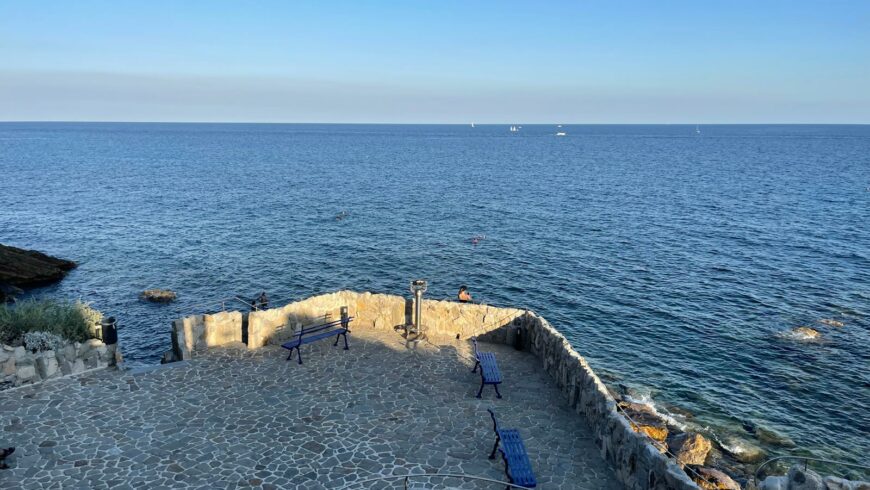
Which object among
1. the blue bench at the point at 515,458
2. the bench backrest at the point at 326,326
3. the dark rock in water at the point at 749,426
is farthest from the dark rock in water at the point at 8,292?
the dark rock in water at the point at 749,426

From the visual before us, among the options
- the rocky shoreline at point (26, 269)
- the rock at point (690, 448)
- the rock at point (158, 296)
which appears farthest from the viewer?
the rocky shoreline at point (26, 269)

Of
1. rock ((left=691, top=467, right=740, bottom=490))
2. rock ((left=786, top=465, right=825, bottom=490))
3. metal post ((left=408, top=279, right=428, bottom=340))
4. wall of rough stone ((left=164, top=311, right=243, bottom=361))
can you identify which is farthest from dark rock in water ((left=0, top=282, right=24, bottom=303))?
rock ((left=786, top=465, right=825, bottom=490))

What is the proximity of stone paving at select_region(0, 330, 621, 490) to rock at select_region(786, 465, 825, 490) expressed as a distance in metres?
3.18

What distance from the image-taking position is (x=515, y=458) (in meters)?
11.2

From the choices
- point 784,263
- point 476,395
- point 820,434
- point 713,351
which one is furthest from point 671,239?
point 476,395

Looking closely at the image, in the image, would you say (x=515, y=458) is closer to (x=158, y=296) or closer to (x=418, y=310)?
(x=418, y=310)

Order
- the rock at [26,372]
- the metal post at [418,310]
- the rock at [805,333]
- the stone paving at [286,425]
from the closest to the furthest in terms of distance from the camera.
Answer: the stone paving at [286,425] < the rock at [26,372] < the metal post at [418,310] < the rock at [805,333]

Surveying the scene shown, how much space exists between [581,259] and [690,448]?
2704 cm

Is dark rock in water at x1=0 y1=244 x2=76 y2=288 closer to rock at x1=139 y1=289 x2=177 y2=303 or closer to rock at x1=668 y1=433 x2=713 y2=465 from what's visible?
rock at x1=139 y1=289 x2=177 y2=303

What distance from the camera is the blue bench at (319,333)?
16.3 m

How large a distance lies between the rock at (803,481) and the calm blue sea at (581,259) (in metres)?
12.1

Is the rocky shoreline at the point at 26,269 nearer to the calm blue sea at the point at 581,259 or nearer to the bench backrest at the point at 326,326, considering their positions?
the calm blue sea at the point at 581,259

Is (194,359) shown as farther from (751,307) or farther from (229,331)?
(751,307)

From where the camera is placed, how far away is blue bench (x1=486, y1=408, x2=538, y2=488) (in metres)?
10.6
